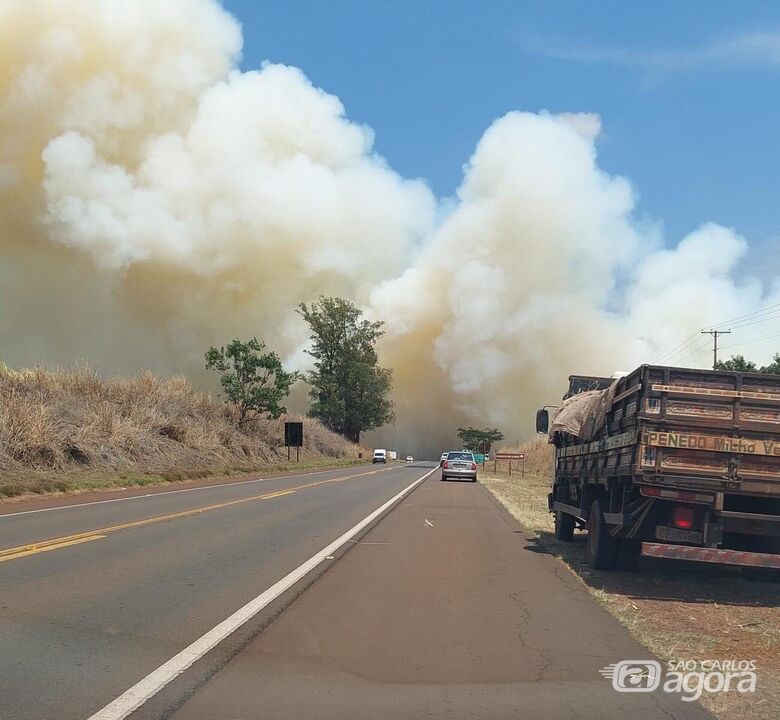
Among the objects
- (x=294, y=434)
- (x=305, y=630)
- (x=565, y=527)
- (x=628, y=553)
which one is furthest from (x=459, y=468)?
(x=305, y=630)

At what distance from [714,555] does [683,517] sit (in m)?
0.54

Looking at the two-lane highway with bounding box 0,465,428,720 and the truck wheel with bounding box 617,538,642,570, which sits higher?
the truck wheel with bounding box 617,538,642,570

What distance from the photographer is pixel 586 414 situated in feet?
39.0

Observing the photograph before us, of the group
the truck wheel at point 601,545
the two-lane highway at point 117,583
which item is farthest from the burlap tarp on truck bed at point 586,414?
the two-lane highway at point 117,583

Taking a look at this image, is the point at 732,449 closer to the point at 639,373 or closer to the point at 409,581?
the point at 639,373

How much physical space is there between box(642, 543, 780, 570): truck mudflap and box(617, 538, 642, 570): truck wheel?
139 centimetres

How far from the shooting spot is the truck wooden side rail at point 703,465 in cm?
873

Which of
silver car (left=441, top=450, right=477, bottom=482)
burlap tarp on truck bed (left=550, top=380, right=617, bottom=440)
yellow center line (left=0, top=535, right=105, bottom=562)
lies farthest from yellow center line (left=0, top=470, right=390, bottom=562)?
silver car (left=441, top=450, right=477, bottom=482)

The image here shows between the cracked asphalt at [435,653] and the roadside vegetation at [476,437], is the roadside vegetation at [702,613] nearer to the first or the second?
the cracked asphalt at [435,653]

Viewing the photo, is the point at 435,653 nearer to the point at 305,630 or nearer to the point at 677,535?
the point at 305,630

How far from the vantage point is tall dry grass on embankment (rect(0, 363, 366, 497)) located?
85.0 ft

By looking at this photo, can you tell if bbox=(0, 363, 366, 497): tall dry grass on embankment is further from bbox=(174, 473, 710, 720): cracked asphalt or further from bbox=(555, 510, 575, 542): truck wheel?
bbox=(174, 473, 710, 720): cracked asphalt

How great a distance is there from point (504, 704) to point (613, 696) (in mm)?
761

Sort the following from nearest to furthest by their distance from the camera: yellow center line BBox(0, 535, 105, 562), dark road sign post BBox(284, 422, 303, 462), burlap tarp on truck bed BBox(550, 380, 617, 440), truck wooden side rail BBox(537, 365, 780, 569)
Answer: truck wooden side rail BBox(537, 365, 780, 569) → yellow center line BBox(0, 535, 105, 562) → burlap tarp on truck bed BBox(550, 380, 617, 440) → dark road sign post BBox(284, 422, 303, 462)
